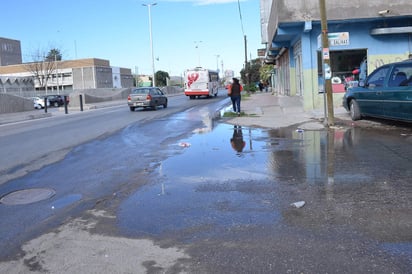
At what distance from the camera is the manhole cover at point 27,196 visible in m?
6.62

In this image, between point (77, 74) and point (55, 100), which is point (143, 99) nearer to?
point (55, 100)

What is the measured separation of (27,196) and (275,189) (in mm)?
3853

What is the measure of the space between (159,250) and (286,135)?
8637 mm

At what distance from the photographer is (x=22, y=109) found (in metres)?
33.7

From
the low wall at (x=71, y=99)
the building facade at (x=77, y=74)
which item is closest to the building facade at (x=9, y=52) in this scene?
the building facade at (x=77, y=74)

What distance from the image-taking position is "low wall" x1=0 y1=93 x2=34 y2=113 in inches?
1224

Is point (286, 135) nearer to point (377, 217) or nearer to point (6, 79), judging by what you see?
point (377, 217)

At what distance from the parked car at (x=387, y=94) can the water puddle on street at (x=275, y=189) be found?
90 cm

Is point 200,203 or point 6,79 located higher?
point 6,79

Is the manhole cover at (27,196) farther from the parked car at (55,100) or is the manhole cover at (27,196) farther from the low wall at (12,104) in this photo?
the parked car at (55,100)

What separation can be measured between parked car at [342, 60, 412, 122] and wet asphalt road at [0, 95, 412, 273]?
867 mm

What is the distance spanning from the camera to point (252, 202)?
5.93m

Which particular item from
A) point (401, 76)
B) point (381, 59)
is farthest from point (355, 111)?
point (381, 59)

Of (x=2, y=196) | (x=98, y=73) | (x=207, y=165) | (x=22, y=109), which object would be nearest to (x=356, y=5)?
(x=207, y=165)
